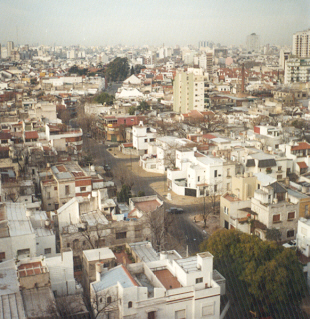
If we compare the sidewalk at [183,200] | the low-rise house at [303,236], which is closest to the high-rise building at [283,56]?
the sidewalk at [183,200]

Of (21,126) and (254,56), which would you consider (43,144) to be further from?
(254,56)

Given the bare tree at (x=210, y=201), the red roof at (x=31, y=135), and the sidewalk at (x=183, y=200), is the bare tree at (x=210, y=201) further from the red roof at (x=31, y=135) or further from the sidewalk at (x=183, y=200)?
the red roof at (x=31, y=135)

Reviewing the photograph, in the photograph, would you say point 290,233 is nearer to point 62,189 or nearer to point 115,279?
point 115,279

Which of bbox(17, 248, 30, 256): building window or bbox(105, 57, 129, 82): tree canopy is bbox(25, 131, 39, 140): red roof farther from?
bbox(105, 57, 129, 82): tree canopy

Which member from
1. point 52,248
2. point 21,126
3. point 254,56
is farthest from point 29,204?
point 254,56

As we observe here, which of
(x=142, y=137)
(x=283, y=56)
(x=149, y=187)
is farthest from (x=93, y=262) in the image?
(x=283, y=56)
